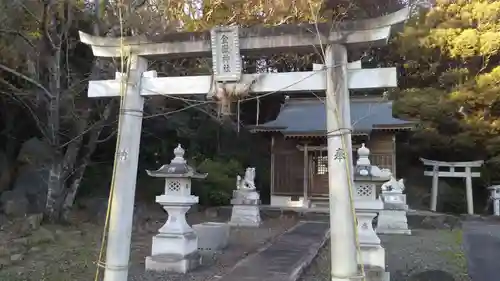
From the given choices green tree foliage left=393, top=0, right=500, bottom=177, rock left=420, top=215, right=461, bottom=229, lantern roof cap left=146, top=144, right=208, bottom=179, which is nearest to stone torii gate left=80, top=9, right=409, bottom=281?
lantern roof cap left=146, top=144, right=208, bottom=179

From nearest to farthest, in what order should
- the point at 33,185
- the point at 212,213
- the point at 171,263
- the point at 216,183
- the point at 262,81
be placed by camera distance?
the point at 262,81, the point at 171,263, the point at 33,185, the point at 212,213, the point at 216,183

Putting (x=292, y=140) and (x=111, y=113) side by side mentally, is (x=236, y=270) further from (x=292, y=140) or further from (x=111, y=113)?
(x=292, y=140)

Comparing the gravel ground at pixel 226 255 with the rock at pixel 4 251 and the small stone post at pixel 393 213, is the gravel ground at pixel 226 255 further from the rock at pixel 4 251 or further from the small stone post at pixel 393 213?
the small stone post at pixel 393 213

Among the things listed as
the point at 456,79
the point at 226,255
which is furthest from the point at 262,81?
the point at 456,79

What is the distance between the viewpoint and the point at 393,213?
41.1 ft

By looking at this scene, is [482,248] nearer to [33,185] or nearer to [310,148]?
[310,148]

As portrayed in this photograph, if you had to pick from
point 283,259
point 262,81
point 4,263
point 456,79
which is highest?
point 456,79

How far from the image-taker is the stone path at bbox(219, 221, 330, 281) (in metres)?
6.86

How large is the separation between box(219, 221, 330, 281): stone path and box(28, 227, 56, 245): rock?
4937mm

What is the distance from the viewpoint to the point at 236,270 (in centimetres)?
727

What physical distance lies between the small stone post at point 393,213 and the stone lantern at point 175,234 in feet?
20.8

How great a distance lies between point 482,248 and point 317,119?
30.9 feet

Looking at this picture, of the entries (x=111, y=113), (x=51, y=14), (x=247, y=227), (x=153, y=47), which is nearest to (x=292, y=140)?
(x=247, y=227)

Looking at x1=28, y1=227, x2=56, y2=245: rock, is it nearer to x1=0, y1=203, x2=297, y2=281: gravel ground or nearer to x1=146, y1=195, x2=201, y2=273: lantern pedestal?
x1=0, y1=203, x2=297, y2=281: gravel ground
